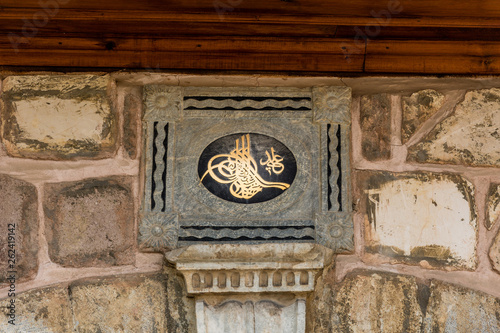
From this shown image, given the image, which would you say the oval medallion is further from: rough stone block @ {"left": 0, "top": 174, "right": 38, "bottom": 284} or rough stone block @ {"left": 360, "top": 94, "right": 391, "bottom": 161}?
rough stone block @ {"left": 0, "top": 174, "right": 38, "bottom": 284}

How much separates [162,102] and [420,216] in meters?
0.85

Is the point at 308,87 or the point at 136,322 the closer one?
the point at 136,322

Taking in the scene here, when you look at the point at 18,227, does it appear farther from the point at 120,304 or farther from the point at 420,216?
the point at 420,216

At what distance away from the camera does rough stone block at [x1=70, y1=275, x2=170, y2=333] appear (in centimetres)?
196

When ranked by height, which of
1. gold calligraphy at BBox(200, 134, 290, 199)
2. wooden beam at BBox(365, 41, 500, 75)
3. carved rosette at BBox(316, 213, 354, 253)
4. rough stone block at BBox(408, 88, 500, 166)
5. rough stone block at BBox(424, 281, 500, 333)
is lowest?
rough stone block at BBox(424, 281, 500, 333)

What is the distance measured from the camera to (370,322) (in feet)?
6.51

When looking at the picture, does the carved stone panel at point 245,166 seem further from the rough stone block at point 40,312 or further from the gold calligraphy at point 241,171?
the rough stone block at point 40,312

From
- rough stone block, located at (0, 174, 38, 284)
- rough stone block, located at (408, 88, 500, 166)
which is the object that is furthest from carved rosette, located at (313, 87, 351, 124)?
rough stone block, located at (0, 174, 38, 284)

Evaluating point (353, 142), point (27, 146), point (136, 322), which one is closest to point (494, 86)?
point (353, 142)

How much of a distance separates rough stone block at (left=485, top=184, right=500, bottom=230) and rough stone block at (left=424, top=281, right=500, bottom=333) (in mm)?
214

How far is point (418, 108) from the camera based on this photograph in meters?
2.16

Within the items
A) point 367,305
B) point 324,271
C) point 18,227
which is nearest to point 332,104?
point 324,271

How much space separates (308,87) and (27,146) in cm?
87

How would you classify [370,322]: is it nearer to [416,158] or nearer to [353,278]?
[353,278]
